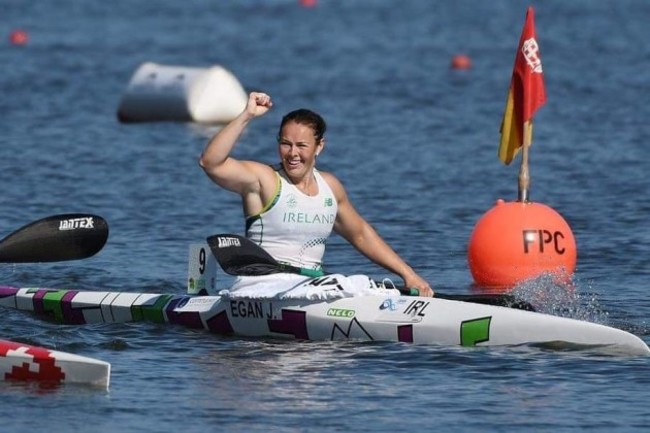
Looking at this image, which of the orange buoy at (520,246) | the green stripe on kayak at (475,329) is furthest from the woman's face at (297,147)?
the orange buoy at (520,246)

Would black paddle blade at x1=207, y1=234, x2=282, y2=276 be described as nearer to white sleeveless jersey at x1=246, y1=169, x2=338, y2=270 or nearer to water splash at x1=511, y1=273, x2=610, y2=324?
white sleeveless jersey at x1=246, y1=169, x2=338, y2=270

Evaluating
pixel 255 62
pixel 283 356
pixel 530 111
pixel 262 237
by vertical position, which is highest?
pixel 255 62

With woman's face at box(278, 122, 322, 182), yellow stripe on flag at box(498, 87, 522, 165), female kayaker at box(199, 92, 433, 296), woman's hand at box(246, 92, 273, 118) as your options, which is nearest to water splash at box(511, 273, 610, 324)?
yellow stripe on flag at box(498, 87, 522, 165)

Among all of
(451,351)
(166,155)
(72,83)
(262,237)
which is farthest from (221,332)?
(72,83)

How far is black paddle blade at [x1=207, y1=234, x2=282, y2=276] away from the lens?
11.7 m

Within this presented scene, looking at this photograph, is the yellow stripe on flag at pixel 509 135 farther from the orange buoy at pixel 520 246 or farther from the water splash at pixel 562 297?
the water splash at pixel 562 297

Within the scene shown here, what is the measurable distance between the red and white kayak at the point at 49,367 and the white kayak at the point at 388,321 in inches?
73.9

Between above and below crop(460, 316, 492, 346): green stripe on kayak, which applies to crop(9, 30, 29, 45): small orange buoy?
above

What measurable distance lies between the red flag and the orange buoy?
31.0 inches

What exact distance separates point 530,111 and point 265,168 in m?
3.90

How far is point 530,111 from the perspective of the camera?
49.3 feet

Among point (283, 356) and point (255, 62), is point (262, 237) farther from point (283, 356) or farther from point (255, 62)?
point (255, 62)

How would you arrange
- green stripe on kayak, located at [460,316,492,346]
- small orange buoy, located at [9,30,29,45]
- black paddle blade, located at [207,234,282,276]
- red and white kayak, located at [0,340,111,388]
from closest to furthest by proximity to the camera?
1. red and white kayak, located at [0,340,111,388]
2. green stripe on kayak, located at [460,316,492,346]
3. black paddle blade, located at [207,234,282,276]
4. small orange buoy, located at [9,30,29,45]

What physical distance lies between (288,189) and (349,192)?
847 cm
